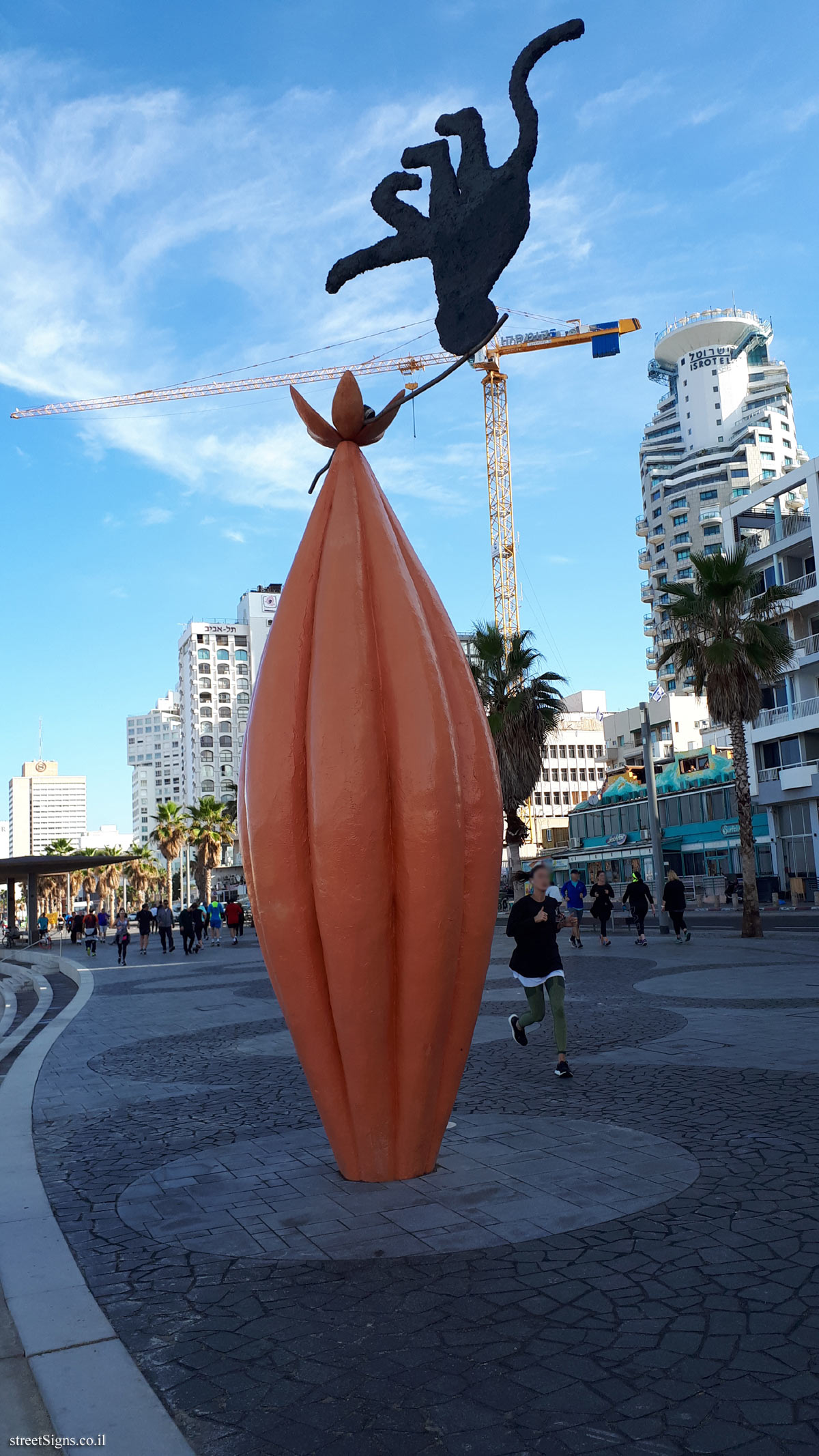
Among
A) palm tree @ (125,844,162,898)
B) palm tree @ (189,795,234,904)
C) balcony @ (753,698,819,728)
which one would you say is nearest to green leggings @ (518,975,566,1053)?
balcony @ (753,698,819,728)

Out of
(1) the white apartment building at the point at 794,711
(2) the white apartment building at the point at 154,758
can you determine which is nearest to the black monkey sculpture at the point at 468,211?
(1) the white apartment building at the point at 794,711

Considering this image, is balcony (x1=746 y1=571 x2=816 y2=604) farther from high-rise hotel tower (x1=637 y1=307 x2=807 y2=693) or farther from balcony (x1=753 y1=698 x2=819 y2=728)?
high-rise hotel tower (x1=637 y1=307 x2=807 y2=693)

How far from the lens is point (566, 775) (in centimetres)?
9550

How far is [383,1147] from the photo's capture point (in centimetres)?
557

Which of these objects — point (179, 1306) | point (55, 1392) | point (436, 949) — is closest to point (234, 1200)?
point (179, 1306)

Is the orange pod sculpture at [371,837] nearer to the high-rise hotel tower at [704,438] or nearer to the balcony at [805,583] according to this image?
the balcony at [805,583]

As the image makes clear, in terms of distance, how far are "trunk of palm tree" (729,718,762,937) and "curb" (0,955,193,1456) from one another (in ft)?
61.0

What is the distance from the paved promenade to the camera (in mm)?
3051

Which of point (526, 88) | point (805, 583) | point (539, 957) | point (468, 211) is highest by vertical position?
point (805, 583)

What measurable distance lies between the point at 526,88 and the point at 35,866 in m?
29.1

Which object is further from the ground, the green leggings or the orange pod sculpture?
the orange pod sculpture

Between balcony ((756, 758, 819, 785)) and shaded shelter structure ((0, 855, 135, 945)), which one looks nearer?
shaded shelter structure ((0, 855, 135, 945))

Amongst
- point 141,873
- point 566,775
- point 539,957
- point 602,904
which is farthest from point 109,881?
point 539,957

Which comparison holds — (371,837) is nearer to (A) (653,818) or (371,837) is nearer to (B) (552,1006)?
(B) (552,1006)
